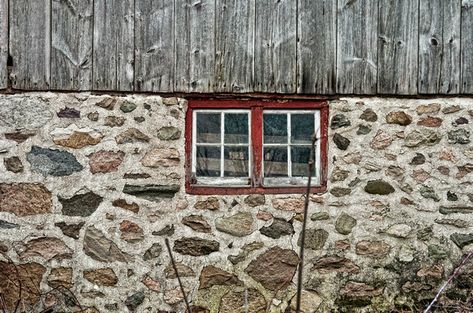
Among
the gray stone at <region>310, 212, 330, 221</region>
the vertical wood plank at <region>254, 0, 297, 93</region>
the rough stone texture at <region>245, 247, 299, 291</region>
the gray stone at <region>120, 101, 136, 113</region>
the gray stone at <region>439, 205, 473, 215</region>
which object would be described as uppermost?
the vertical wood plank at <region>254, 0, 297, 93</region>

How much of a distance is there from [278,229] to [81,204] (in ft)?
5.38

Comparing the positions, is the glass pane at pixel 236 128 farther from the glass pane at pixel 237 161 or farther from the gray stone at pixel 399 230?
the gray stone at pixel 399 230

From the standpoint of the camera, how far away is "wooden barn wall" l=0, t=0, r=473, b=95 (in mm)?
4703

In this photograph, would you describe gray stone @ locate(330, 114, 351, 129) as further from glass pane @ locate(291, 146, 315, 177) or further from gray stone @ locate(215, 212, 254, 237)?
gray stone @ locate(215, 212, 254, 237)

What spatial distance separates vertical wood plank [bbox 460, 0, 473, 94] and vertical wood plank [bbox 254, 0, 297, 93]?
1.50m

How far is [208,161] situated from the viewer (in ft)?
Answer: 15.9

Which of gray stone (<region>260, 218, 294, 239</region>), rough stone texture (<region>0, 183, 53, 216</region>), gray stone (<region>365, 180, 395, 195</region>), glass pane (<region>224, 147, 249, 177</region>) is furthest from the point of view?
glass pane (<region>224, 147, 249, 177</region>)

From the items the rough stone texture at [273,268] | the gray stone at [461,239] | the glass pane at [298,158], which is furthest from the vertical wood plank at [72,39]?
the gray stone at [461,239]

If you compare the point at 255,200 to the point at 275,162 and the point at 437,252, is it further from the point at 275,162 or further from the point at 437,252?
the point at 437,252

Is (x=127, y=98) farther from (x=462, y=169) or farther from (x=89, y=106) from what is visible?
(x=462, y=169)

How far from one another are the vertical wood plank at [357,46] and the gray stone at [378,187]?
2.56 feet

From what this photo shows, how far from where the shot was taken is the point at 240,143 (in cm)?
488

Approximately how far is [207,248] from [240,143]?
950 mm

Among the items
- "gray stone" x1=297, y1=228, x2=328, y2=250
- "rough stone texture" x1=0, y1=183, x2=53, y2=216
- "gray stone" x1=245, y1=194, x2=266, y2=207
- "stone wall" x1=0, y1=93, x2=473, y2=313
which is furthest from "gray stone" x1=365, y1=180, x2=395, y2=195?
"rough stone texture" x1=0, y1=183, x2=53, y2=216
